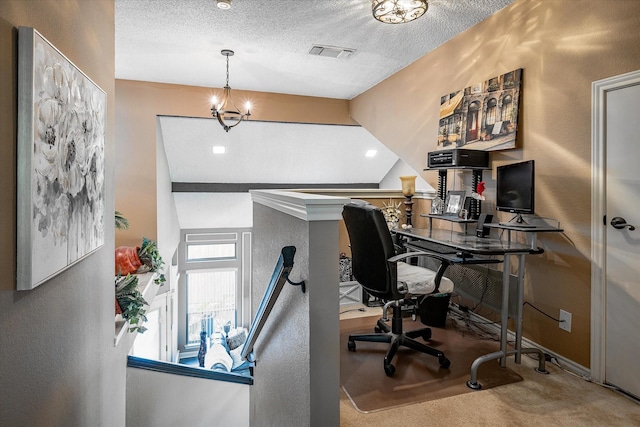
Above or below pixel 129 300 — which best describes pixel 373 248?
above

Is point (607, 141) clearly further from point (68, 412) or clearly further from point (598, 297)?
point (68, 412)

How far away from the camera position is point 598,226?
2.26 m

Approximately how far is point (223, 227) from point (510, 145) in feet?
19.6

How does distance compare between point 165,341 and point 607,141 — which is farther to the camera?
point 165,341

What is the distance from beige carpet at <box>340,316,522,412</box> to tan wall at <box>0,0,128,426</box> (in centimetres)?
135

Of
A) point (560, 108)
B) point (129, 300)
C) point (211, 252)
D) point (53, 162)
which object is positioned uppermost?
point (560, 108)

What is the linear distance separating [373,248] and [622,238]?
140 centimetres

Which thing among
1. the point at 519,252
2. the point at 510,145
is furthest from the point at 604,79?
the point at 519,252

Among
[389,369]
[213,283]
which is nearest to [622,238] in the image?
[389,369]

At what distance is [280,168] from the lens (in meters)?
6.57

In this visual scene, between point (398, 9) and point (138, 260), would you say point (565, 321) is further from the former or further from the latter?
point (138, 260)

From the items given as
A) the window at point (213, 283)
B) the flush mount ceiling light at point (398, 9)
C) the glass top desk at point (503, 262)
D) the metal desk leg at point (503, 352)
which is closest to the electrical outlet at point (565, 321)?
the glass top desk at point (503, 262)

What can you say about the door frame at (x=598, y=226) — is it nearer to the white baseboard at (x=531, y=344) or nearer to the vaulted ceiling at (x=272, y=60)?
the white baseboard at (x=531, y=344)

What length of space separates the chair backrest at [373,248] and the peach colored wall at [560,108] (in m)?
1.14
